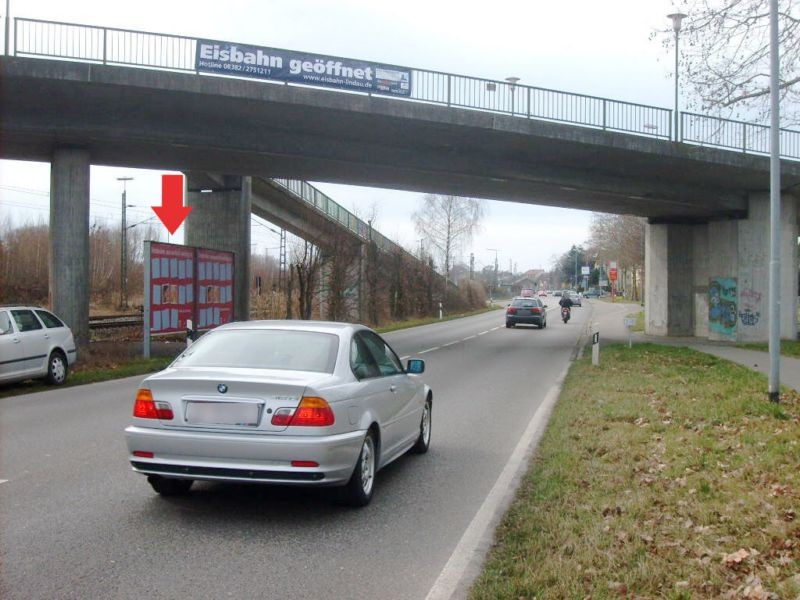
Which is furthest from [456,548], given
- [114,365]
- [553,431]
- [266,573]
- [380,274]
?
[380,274]

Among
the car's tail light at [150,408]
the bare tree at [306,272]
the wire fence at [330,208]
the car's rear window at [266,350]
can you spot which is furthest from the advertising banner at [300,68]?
the car's tail light at [150,408]

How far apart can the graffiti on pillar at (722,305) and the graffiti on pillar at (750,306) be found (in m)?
0.56

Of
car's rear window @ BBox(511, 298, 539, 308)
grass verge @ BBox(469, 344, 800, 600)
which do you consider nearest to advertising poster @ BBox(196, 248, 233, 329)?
grass verge @ BBox(469, 344, 800, 600)

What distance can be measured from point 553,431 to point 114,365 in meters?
11.7

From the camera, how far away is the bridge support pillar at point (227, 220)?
2964cm

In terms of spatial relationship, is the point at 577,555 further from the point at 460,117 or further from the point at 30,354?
the point at 460,117

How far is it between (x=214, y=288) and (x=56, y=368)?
29.5 ft

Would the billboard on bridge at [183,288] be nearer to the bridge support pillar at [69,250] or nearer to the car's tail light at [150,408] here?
the bridge support pillar at [69,250]

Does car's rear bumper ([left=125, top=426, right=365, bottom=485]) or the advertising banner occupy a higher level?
the advertising banner

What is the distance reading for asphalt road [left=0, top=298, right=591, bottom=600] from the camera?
184 inches

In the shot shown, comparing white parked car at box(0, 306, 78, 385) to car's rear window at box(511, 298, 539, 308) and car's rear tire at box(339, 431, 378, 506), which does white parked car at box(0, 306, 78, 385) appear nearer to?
car's rear tire at box(339, 431, 378, 506)

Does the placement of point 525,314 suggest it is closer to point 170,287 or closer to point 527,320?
point 527,320

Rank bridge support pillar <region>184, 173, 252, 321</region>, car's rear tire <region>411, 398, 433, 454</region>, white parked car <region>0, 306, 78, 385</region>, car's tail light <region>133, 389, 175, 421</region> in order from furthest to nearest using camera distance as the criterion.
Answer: bridge support pillar <region>184, 173, 252, 321</region> < white parked car <region>0, 306, 78, 385</region> < car's rear tire <region>411, 398, 433, 454</region> < car's tail light <region>133, 389, 175, 421</region>

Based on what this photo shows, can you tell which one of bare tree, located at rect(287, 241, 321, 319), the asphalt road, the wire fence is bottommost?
the asphalt road
